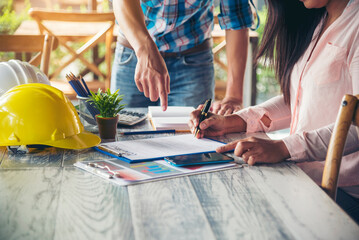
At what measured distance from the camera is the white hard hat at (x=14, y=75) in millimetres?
1309

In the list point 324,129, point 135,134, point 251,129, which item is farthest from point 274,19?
point 135,134

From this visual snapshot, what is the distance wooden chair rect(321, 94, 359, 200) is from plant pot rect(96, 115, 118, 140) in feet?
2.05

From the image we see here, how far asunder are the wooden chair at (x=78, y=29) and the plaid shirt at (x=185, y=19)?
4.03ft

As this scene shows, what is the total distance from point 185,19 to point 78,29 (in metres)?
1.88

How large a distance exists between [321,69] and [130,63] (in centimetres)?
88

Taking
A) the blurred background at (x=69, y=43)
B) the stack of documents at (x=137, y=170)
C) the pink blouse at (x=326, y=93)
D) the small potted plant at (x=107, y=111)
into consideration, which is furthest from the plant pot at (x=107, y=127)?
the blurred background at (x=69, y=43)

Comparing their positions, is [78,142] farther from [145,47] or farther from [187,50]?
[187,50]

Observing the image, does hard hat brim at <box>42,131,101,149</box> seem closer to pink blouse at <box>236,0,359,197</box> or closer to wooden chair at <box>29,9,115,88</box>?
pink blouse at <box>236,0,359,197</box>

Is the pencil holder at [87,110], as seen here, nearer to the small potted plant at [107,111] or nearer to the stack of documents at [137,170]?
the small potted plant at [107,111]

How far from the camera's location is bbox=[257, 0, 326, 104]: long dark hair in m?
1.47

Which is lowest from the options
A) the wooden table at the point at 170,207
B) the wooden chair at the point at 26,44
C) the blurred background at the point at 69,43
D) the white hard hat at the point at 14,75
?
the blurred background at the point at 69,43

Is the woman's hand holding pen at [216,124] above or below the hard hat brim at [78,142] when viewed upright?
below

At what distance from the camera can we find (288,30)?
1495 millimetres

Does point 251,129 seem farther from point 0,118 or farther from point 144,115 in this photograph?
point 0,118
